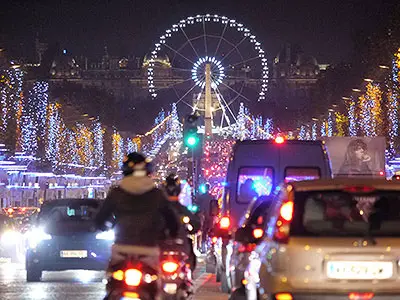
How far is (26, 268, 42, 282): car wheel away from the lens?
25312 mm

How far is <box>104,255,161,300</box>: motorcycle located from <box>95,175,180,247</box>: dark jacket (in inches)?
9.1

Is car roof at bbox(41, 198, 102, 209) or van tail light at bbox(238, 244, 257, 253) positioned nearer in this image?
van tail light at bbox(238, 244, 257, 253)

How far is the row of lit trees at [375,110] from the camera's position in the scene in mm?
82762

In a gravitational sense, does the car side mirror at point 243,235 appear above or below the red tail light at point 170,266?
above

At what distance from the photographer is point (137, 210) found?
41.1 feet

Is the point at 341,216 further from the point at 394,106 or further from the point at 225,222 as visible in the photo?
the point at 394,106

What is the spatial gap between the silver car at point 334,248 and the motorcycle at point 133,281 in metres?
1.05

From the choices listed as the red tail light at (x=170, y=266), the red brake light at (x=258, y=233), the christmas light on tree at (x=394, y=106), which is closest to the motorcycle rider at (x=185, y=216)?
the red tail light at (x=170, y=266)

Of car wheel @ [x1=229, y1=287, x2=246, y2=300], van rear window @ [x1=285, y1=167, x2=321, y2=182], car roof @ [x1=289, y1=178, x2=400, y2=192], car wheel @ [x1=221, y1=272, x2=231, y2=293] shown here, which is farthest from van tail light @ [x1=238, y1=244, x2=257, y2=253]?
van rear window @ [x1=285, y1=167, x2=321, y2=182]

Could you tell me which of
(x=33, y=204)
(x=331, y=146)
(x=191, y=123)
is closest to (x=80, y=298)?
(x=191, y=123)

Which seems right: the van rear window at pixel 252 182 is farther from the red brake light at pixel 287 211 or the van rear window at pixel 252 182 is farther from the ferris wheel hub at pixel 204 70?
the ferris wheel hub at pixel 204 70

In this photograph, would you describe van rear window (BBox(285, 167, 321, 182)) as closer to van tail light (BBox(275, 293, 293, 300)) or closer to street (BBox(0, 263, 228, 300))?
street (BBox(0, 263, 228, 300))

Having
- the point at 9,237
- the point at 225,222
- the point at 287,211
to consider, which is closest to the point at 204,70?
the point at 9,237

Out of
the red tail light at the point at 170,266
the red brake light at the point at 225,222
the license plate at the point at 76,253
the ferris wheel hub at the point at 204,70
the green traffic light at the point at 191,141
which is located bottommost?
the license plate at the point at 76,253
